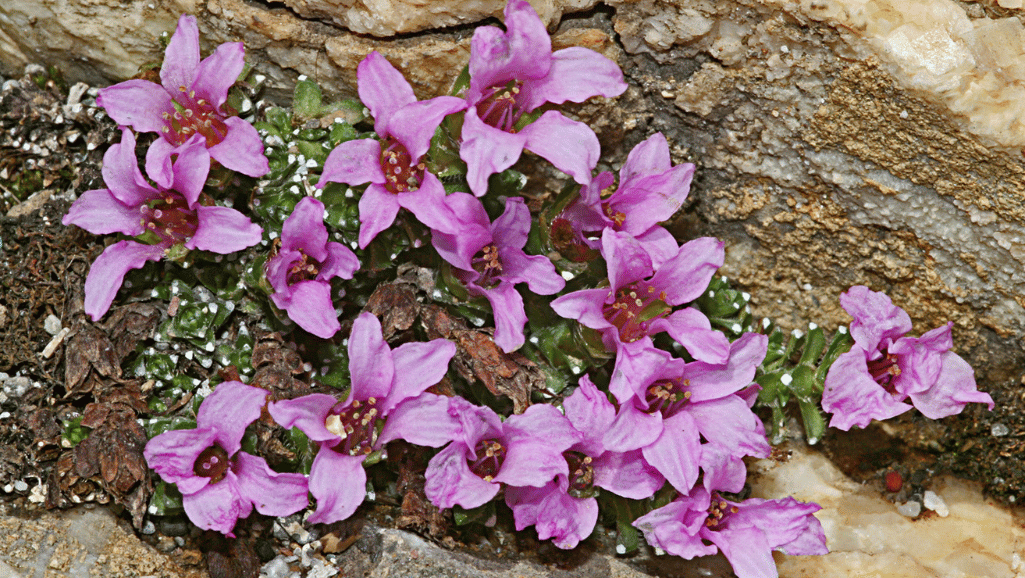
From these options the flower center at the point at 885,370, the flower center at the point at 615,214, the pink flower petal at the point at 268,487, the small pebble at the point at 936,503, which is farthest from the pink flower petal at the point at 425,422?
the small pebble at the point at 936,503

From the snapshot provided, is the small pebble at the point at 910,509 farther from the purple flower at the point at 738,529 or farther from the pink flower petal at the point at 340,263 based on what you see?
the pink flower petal at the point at 340,263

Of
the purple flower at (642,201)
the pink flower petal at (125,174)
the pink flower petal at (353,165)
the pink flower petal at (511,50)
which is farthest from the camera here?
the purple flower at (642,201)

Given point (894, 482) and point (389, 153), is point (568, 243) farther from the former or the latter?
point (894, 482)

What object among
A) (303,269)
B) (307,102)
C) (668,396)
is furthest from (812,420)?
(307,102)

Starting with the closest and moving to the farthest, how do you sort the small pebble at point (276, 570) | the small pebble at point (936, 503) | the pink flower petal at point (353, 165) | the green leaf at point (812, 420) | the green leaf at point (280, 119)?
the pink flower petal at point (353, 165) < the small pebble at point (276, 570) < the green leaf at point (812, 420) < the green leaf at point (280, 119) < the small pebble at point (936, 503)

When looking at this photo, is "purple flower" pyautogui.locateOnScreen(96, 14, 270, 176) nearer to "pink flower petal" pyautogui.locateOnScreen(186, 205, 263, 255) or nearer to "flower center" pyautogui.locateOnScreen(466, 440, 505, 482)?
"pink flower petal" pyautogui.locateOnScreen(186, 205, 263, 255)
